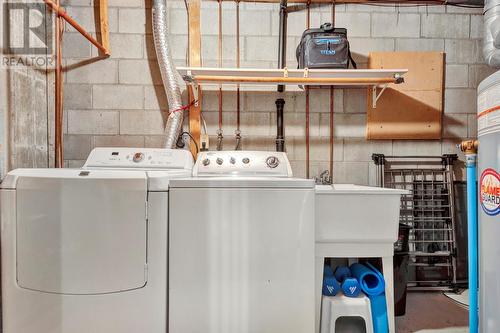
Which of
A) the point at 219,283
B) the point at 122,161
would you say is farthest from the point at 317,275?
the point at 122,161

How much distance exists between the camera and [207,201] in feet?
4.28

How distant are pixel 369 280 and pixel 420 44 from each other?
6.52ft

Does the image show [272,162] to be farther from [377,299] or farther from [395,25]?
[395,25]

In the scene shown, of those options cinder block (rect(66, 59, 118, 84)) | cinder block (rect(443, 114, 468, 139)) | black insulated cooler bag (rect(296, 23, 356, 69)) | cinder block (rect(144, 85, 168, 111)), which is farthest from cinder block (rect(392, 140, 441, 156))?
cinder block (rect(66, 59, 118, 84))

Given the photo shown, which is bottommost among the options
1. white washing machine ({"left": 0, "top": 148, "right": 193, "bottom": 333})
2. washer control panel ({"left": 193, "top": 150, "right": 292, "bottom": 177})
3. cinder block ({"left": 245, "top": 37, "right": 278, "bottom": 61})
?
white washing machine ({"left": 0, "top": 148, "right": 193, "bottom": 333})

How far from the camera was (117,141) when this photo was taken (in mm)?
2275

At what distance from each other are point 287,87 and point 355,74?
0.54 meters

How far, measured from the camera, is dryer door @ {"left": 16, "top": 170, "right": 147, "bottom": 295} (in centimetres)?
121

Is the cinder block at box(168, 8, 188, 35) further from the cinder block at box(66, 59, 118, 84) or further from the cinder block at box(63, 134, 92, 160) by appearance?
the cinder block at box(63, 134, 92, 160)

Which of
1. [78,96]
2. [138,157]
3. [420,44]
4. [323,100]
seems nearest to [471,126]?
[420,44]

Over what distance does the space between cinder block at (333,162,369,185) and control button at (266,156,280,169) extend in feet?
2.47

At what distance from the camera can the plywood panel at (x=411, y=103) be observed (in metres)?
2.30

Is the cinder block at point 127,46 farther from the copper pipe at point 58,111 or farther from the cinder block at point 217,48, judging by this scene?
the cinder block at point 217,48

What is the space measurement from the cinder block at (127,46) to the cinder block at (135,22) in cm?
5
